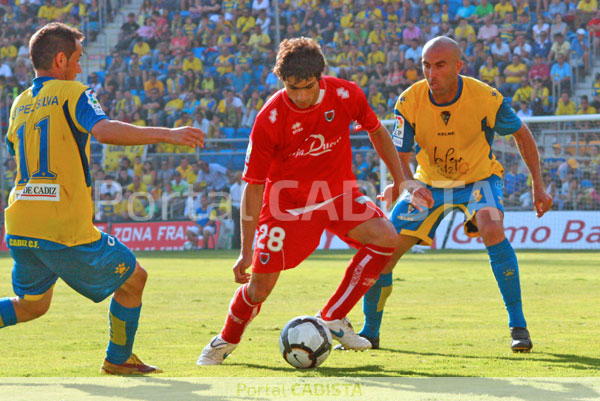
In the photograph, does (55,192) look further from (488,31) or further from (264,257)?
(488,31)

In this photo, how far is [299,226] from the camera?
6207mm

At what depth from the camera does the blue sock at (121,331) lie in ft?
18.4

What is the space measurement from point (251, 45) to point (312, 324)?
73.2ft

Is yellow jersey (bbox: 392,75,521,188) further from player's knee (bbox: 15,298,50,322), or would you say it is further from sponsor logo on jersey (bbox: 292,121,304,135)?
player's knee (bbox: 15,298,50,322)

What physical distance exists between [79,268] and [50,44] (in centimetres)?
132

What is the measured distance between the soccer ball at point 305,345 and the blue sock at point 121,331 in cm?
98

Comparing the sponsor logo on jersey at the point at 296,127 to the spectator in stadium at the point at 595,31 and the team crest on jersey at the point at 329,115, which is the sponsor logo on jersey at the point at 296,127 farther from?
the spectator in stadium at the point at 595,31

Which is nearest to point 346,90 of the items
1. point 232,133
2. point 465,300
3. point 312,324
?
point 312,324

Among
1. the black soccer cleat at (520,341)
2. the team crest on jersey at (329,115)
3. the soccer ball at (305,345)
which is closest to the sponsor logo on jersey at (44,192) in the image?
the soccer ball at (305,345)

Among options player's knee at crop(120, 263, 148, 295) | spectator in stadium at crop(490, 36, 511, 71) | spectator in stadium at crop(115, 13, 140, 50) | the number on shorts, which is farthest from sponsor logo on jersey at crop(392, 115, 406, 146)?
spectator in stadium at crop(115, 13, 140, 50)

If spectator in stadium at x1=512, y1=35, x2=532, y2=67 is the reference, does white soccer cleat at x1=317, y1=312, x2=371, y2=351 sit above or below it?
below

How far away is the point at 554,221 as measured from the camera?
20406 millimetres

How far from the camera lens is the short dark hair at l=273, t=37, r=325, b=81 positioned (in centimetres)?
558

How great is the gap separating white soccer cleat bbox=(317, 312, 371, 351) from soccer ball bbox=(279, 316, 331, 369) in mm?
519
